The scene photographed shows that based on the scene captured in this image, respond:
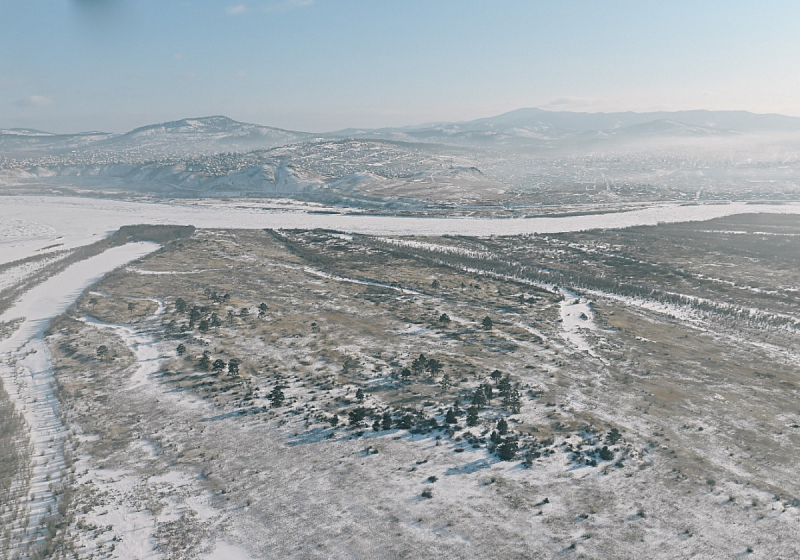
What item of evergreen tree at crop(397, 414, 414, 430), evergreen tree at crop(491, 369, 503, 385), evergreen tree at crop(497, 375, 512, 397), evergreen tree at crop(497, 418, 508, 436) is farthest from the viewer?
evergreen tree at crop(491, 369, 503, 385)

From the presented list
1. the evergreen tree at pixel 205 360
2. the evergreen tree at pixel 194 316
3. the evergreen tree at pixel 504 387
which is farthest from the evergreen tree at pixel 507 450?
the evergreen tree at pixel 194 316

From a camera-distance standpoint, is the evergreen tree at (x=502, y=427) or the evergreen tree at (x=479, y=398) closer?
the evergreen tree at (x=502, y=427)

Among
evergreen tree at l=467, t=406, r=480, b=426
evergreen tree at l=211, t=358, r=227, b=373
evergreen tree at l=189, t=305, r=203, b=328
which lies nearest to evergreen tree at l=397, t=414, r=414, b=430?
evergreen tree at l=467, t=406, r=480, b=426

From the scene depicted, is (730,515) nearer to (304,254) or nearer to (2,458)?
(2,458)

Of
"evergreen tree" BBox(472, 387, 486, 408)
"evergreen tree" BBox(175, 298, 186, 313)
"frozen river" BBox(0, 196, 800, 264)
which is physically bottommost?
"evergreen tree" BBox(472, 387, 486, 408)

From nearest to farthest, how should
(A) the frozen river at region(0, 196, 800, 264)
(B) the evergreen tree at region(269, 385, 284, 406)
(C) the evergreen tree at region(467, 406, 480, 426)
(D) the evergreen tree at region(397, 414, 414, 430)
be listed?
(D) the evergreen tree at region(397, 414, 414, 430) < (C) the evergreen tree at region(467, 406, 480, 426) < (B) the evergreen tree at region(269, 385, 284, 406) < (A) the frozen river at region(0, 196, 800, 264)

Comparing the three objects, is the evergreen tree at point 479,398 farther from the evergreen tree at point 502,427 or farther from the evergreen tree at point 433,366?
the evergreen tree at point 433,366

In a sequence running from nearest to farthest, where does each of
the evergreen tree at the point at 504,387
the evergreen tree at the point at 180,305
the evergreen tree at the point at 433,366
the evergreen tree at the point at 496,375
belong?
1. the evergreen tree at the point at 504,387
2. the evergreen tree at the point at 496,375
3. the evergreen tree at the point at 433,366
4. the evergreen tree at the point at 180,305

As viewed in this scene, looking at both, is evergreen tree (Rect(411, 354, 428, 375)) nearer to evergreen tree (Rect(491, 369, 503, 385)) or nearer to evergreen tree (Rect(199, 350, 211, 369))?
evergreen tree (Rect(491, 369, 503, 385))

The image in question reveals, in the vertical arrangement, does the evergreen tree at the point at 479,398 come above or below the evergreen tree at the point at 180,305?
below
